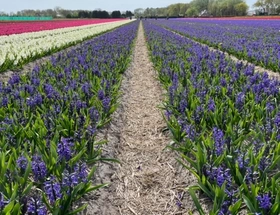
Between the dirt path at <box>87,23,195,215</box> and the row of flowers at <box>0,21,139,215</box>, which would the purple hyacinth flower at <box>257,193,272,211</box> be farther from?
the row of flowers at <box>0,21,139,215</box>

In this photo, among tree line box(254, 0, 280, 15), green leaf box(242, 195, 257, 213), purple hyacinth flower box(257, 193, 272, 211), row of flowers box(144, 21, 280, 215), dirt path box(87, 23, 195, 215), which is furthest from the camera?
tree line box(254, 0, 280, 15)

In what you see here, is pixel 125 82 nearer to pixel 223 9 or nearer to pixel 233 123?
pixel 233 123

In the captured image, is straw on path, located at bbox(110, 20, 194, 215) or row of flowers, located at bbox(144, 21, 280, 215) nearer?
row of flowers, located at bbox(144, 21, 280, 215)

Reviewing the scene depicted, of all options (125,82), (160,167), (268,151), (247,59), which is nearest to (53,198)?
(160,167)

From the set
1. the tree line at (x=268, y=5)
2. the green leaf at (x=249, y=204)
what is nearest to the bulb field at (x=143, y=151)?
the green leaf at (x=249, y=204)

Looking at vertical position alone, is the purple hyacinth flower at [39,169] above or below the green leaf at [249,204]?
above

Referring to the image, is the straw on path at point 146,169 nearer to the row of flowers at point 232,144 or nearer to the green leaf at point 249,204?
the row of flowers at point 232,144

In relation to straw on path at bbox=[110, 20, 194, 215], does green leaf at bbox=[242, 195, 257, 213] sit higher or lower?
higher

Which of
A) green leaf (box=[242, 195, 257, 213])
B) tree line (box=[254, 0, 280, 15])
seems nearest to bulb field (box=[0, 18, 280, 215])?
green leaf (box=[242, 195, 257, 213])

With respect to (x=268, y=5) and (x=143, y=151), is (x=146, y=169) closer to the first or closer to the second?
(x=143, y=151)

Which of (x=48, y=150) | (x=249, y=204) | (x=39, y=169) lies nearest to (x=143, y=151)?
(x=48, y=150)

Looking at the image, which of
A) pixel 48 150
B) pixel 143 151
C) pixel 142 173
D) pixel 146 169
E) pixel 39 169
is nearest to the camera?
pixel 39 169

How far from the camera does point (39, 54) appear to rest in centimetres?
1301

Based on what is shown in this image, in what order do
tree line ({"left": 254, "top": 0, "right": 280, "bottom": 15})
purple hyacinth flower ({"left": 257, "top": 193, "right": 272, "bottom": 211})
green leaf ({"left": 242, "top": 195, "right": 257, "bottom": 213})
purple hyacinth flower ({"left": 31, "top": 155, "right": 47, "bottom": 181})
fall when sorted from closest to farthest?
purple hyacinth flower ({"left": 257, "top": 193, "right": 272, "bottom": 211}) → green leaf ({"left": 242, "top": 195, "right": 257, "bottom": 213}) → purple hyacinth flower ({"left": 31, "top": 155, "right": 47, "bottom": 181}) → tree line ({"left": 254, "top": 0, "right": 280, "bottom": 15})
